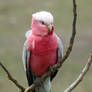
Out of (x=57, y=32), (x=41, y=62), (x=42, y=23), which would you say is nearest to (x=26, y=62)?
(x=41, y=62)

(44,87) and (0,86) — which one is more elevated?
(44,87)

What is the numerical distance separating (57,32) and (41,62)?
3168mm

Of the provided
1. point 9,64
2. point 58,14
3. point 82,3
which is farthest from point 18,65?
point 82,3

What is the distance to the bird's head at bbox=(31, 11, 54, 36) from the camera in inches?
67.5

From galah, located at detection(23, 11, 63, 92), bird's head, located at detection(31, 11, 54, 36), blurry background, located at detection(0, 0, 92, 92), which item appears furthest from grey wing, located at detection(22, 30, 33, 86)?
blurry background, located at detection(0, 0, 92, 92)

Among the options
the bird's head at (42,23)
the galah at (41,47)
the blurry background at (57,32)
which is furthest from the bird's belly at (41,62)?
the blurry background at (57,32)

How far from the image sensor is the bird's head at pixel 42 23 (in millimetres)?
1715

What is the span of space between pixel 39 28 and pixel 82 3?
411cm

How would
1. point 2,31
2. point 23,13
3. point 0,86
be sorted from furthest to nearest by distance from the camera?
point 23,13 → point 2,31 → point 0,86

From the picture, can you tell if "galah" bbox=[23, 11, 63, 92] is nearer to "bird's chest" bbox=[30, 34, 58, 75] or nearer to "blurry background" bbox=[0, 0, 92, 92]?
"bird's chest" bbox=[30, 34, 58, 75]

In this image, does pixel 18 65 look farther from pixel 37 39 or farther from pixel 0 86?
pixel 37 39

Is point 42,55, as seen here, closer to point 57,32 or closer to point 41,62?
point 41,62

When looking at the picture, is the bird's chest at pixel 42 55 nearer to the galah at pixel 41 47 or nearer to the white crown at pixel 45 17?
the galah at pixel 41 47

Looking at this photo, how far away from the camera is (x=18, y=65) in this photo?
4578mm
